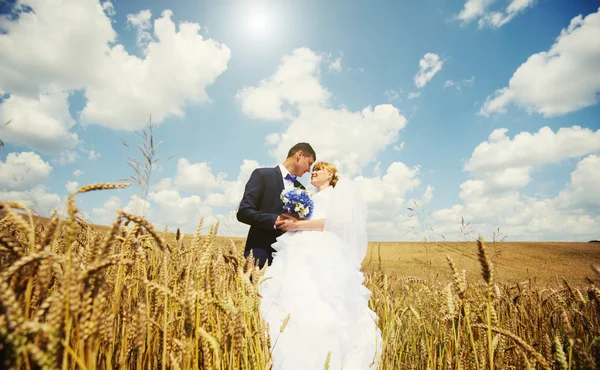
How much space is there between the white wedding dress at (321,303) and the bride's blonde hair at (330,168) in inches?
62.1

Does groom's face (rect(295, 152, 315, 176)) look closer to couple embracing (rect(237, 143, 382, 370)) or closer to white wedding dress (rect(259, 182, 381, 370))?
couple embracing (rect(237, 143, 382, 370))

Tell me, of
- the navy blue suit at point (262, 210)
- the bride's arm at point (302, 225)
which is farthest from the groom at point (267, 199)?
the bride's arm at point (302, 225)

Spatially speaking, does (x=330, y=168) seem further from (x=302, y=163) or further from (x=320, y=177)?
(x=302, y=163)

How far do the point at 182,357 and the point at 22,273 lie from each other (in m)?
0.61

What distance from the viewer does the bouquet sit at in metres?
4.14

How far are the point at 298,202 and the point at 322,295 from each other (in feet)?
4.97

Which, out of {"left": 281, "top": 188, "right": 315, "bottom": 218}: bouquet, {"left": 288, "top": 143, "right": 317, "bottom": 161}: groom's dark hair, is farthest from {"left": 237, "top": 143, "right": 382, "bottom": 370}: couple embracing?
{"left": 281, "top": 188, "right": 315, "bottom": 218}: bouquet

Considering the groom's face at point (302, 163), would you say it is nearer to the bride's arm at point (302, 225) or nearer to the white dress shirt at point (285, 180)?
the white dress shirt at point (285, 180)

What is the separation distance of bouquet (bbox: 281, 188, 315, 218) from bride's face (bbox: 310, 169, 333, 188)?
1.33 meters

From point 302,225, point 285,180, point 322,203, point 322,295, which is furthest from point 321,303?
point 285,180

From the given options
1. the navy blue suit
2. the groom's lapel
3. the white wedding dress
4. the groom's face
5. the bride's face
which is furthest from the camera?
the bride's face

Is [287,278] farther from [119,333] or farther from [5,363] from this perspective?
[5,363]

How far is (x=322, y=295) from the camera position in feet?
9.74

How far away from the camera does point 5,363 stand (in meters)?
0.62
